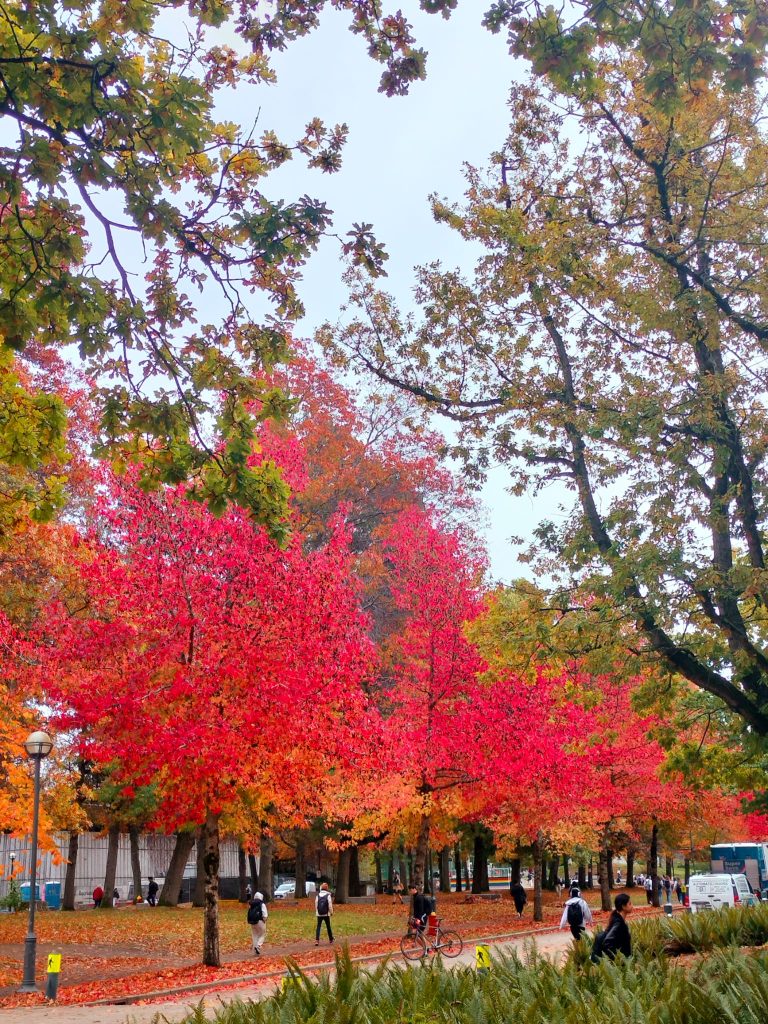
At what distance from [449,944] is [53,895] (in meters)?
30.2

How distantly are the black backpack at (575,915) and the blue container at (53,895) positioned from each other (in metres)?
33.3

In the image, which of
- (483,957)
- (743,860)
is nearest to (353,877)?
(743,860)

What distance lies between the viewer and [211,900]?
1834cm

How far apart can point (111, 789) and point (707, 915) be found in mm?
26213

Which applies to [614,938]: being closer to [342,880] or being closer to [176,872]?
[342,880]

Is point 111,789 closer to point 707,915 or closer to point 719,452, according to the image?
point 707,915

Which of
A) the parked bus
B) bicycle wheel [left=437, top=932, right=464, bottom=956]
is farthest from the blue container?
the parked bus

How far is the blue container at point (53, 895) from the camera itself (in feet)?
144

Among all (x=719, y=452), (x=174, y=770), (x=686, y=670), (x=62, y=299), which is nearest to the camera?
Result: (x=62, y=299)

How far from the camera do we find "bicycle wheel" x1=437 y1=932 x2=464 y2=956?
20725 millimetres

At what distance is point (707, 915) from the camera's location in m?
16.7

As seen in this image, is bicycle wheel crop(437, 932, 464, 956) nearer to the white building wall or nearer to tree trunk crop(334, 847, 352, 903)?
tree trunk crop(334, 847, 352, 903)

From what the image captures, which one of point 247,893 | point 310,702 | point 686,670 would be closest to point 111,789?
point 247,893

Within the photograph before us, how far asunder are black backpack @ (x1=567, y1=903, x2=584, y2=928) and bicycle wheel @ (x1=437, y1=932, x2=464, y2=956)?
3.39 m
